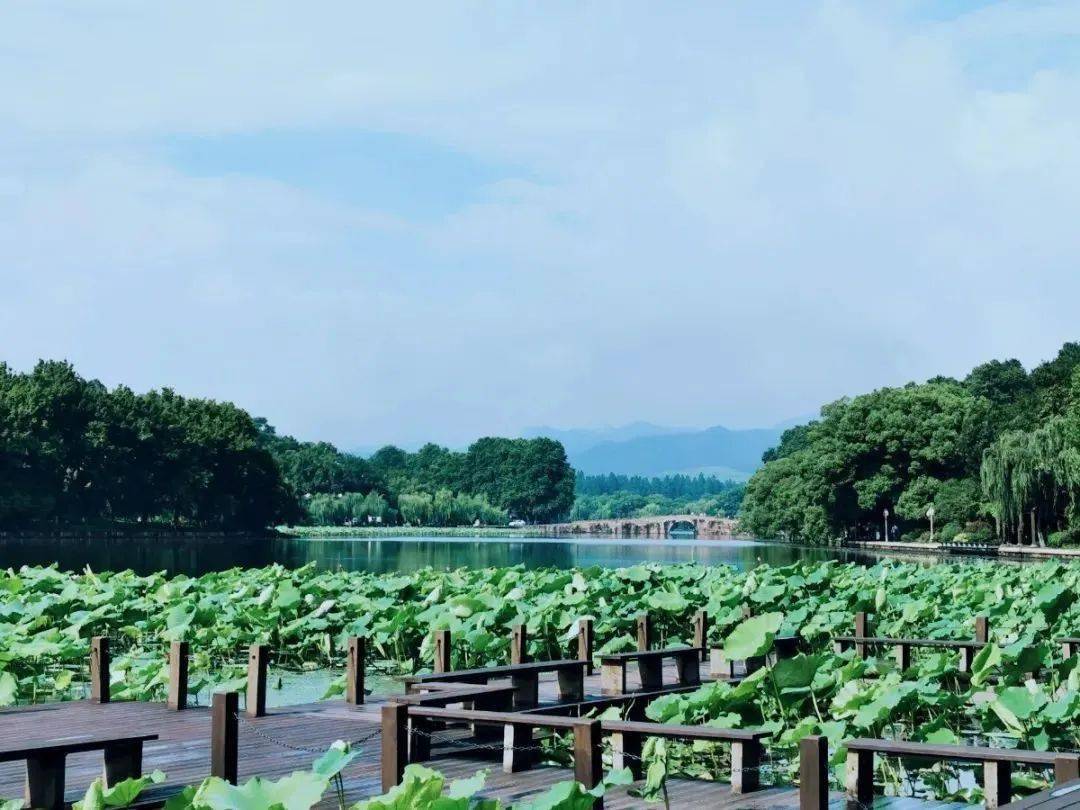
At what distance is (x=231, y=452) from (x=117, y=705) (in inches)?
2470

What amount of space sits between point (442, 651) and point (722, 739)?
180 inches

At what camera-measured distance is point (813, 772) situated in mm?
6188

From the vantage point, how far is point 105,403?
64938mm

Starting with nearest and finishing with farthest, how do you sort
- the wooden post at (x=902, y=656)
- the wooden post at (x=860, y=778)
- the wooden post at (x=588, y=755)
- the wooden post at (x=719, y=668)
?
the wooden post at (x=588, y=755) → the wooden post at (x=860, y=778) → the wooden post at (x=719, y=668) → the wooden post at (x=902, y=656)

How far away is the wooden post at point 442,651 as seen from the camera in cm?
1116

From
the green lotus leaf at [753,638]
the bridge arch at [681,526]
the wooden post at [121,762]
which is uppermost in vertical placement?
the bridge arch at [681,526]

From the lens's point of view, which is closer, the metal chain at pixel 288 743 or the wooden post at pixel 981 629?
the metal chain at pixel 288 743

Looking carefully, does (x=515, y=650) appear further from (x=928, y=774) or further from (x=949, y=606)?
(x=949, y=606)

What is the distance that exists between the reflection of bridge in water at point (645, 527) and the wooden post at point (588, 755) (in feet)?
379

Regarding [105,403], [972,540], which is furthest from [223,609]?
[105,403]

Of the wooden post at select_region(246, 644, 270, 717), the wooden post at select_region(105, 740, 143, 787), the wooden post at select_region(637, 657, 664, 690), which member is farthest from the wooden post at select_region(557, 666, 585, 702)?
the wooden post at select_region(105, 740, 143, 787)

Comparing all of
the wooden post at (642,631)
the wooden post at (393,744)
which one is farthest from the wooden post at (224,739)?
the wooden post at (642,631)

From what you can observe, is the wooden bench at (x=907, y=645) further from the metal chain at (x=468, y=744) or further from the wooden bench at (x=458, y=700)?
the metal chain at (x=468, y=744)

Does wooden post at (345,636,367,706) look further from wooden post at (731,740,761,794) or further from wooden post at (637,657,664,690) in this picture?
wooden post at (731,740,761,794)
